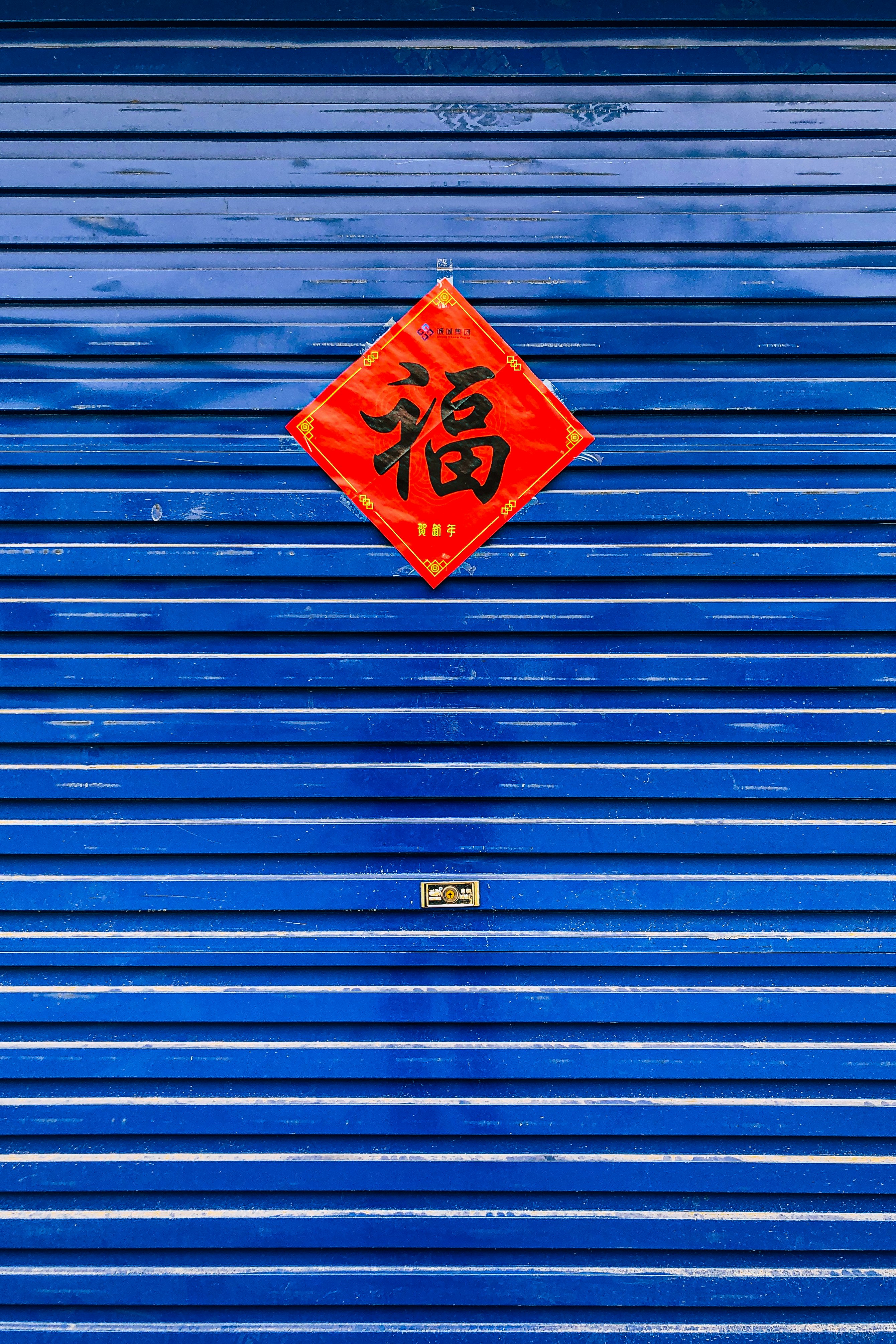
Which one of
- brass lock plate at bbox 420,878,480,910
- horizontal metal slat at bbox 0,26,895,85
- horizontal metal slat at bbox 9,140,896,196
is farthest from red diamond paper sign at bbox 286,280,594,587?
brass lock plate at bbox 420,878,480,910


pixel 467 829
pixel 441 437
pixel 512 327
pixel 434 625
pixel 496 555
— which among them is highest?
pixel 512 327

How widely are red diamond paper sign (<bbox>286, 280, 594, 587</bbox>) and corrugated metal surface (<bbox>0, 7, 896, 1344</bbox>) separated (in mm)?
79

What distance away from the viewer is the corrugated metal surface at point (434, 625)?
83.0 inches

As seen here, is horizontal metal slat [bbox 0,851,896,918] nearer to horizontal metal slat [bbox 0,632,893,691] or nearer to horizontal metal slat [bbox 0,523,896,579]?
horizontal metal slat [bbox 0,632,893,691]

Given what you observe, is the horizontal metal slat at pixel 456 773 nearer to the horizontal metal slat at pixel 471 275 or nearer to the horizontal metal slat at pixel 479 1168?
the horizontal metal slat at pixel 479 1168

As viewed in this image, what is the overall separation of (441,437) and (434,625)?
1.99 ft

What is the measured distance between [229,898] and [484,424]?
1.74 metres

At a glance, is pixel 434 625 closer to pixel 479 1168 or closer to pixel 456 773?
pixel 456 773

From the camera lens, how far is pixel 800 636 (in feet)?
7.15

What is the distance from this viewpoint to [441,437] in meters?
2.16

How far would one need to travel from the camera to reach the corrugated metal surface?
2107mm

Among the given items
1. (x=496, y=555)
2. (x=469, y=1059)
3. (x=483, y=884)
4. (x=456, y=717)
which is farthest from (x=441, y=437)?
(x=469, y=1059)

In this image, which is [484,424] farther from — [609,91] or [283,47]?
[283,47]

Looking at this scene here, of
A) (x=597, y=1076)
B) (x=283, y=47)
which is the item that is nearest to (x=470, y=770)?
(x=597, y=1076)
